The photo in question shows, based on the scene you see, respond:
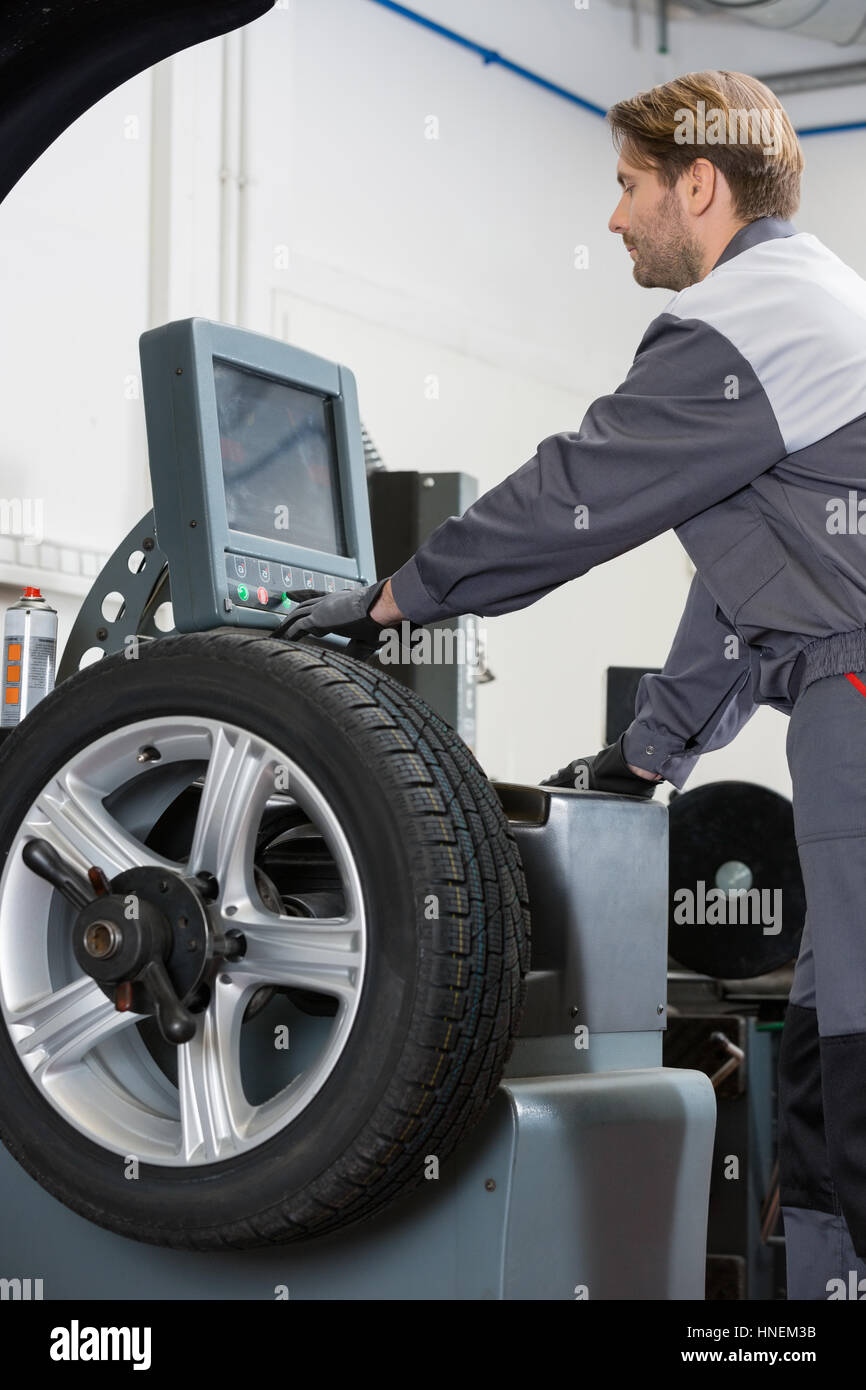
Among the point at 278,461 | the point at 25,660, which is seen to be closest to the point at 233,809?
the point at 278,461

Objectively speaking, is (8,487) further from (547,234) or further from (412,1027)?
(547,234)

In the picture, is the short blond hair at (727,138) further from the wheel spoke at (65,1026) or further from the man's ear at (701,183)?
the wheel spoke at (65,1026)

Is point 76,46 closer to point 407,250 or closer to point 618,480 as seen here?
point 618,480

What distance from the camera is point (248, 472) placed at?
1.84 metres

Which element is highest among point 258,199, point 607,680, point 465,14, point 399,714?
point 465,14

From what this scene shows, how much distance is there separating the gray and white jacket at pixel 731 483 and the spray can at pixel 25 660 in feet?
3.13

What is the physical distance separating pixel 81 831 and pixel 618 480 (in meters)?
0.60

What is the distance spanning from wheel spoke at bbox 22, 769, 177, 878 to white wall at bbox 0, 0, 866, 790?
2.03 meters

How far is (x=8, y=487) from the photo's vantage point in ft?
10.9

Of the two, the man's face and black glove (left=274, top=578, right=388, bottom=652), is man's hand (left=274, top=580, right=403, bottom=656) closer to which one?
black glove (left=274, top=578, right=388, bottom=652)

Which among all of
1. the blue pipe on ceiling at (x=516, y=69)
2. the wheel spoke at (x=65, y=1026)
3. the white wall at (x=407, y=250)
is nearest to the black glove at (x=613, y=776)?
the wheel spoke at (x=65, y=1026)

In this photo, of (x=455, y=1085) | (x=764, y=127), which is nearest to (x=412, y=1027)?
(x=455, y=1085)

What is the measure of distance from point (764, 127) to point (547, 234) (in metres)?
4.05

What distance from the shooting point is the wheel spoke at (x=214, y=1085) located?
1343 millimetres
